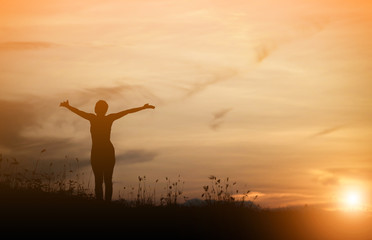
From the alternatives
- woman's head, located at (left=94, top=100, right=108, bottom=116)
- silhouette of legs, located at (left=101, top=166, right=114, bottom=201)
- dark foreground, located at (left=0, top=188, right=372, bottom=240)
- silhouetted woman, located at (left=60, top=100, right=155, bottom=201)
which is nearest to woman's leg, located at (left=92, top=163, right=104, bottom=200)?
silhouetted woman, located at (left=60, top=100, right=155, bottom=201)

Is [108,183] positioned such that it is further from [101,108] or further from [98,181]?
[101,108]

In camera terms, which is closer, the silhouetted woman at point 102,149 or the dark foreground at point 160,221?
the dark foreground at point 160,221

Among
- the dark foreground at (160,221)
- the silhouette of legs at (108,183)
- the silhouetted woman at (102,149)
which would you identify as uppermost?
the silhouetted woman at (102,149)

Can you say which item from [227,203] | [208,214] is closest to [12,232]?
[208,214]

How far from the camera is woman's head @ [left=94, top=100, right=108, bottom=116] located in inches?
637

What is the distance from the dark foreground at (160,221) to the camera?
1284 centimetres

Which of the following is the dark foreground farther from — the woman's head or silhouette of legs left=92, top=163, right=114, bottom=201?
the woman's head

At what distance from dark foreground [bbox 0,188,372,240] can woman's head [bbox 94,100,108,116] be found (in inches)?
103

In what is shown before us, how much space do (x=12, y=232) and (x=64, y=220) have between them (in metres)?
1.56

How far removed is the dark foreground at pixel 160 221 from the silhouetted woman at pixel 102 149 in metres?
0.60

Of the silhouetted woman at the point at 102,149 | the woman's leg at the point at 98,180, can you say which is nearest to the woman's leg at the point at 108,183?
the silhouetted woman at the point at 102,149

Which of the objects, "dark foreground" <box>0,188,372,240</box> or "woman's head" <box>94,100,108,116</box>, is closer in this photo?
"dark foreground" <box>0,188,372,240</box>

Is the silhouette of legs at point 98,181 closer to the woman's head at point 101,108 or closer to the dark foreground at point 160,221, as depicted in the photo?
the dark foreground at point 160,221

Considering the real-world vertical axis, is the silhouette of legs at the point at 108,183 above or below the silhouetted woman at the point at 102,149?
below
